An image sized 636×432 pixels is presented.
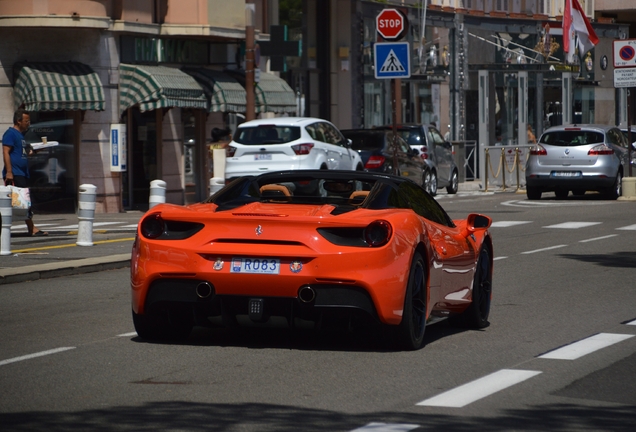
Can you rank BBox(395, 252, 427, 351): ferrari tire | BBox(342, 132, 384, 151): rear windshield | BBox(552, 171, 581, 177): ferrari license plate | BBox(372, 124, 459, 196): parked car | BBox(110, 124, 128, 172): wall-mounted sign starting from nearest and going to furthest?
1. BBox(395, 252, 427, 351): ferrari tire
2. BBox(110, 124, 128, 172): wall-mounted sign
3. BBox(552, 171, 581, 177): ferrari license plate
4. BBox(342, 132, 384, 151): rear windshield
5. BBox(372, 124, 459, 196): parked car

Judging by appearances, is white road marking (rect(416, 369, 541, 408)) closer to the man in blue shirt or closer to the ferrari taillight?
the ferrari taillight

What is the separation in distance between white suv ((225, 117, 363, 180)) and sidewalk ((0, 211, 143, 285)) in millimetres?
3595

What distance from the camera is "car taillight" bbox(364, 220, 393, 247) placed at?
857 centimetres

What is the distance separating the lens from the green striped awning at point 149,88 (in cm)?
2916

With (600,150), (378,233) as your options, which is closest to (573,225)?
(600,150)

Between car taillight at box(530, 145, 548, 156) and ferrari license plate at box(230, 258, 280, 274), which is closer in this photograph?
ferrari license plate at box(230, 258, 280, 274)

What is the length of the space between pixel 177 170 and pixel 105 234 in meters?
11.1

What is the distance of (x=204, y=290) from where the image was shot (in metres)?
8.66

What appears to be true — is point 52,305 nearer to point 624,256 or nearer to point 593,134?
point 624,256

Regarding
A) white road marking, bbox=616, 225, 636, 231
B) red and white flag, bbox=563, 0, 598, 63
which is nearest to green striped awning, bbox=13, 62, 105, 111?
white road marking, bbox=616, 225, 636, 231

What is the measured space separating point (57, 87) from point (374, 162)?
782cm

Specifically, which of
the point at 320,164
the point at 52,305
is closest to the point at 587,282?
the point at 52,305

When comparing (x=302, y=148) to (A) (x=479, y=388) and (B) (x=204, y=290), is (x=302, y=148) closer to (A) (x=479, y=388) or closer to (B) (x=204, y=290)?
(B) (x=204, y=290)

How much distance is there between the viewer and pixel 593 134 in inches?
1227
